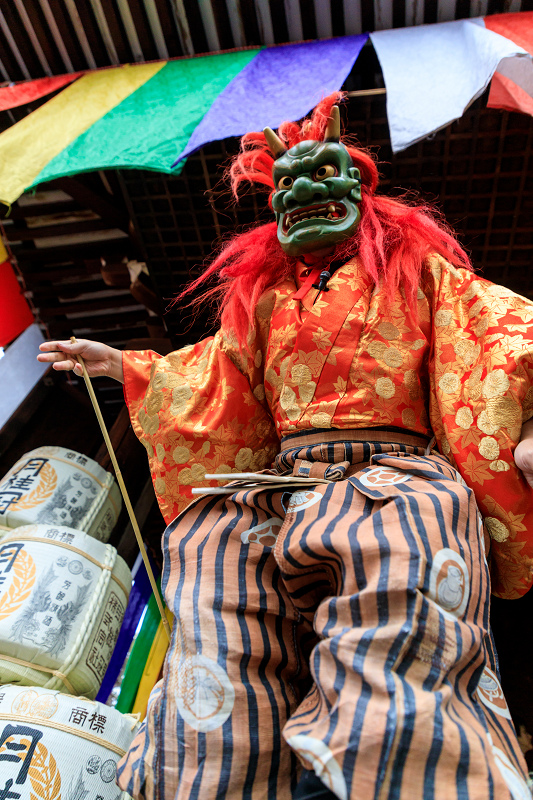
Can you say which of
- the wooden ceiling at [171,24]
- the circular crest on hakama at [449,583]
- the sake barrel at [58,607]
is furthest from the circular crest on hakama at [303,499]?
the wooden ceiling at [171,24]

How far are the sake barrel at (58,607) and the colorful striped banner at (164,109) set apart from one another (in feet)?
4.54

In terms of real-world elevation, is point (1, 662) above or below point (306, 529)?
below

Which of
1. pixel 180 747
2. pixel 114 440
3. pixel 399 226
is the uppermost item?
pixel 399 226

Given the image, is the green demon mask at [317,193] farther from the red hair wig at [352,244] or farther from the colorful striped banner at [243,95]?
the colorful striped banner at [243,95]

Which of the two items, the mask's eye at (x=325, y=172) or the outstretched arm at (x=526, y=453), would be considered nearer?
the outstretched arm at (x=526, y=453)

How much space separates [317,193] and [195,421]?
82 centimetres

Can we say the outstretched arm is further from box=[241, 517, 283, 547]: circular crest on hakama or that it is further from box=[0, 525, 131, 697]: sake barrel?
box=[0, 525, 131, 697]: sake barrel

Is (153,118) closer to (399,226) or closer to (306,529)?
(399,226)

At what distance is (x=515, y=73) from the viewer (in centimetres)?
174

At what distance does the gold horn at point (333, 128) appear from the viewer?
60.1 inches

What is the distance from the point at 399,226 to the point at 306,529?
1018 mm

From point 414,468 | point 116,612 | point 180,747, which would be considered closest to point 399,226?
point 414,468

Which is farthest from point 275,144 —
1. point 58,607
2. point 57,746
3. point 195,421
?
point 57,746

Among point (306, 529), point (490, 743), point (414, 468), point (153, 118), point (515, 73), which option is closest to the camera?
point (490, 743)
